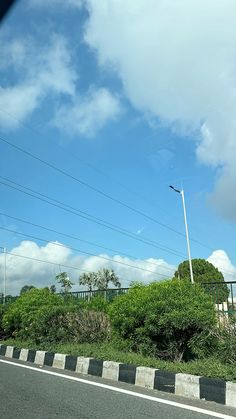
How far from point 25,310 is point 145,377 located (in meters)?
7.56

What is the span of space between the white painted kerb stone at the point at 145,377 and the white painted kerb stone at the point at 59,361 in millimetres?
2612

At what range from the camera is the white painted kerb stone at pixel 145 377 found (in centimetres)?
773

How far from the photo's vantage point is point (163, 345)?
9.38 metres

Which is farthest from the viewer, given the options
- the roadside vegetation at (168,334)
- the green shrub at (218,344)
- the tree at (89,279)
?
the tree at (89,279)

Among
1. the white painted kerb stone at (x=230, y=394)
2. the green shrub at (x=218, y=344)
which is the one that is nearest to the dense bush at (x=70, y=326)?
the green shrub at (x=218, y=344)

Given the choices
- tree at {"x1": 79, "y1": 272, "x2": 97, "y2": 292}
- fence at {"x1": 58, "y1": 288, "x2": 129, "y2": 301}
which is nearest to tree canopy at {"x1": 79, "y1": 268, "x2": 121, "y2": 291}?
tree at {"x1": 79, "y1": 272, "x2": 97, "y2": 292}

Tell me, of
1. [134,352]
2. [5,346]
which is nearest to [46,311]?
[5,346]

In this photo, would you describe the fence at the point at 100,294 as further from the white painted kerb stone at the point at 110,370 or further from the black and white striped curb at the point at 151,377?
the white painted kerb stone at the point at 110,370

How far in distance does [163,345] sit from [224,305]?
1.83 m

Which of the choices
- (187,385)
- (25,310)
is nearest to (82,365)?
Result: (187,385)

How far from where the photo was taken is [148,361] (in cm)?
842

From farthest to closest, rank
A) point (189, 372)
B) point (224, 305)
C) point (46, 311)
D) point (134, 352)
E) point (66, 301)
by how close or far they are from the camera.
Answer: point (66, 301), point (46, 311), point (224, 305), point (134, 352), point (189, 372)

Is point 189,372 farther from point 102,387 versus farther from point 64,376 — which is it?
point 64,376

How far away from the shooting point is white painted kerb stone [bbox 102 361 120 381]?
8.55 m
